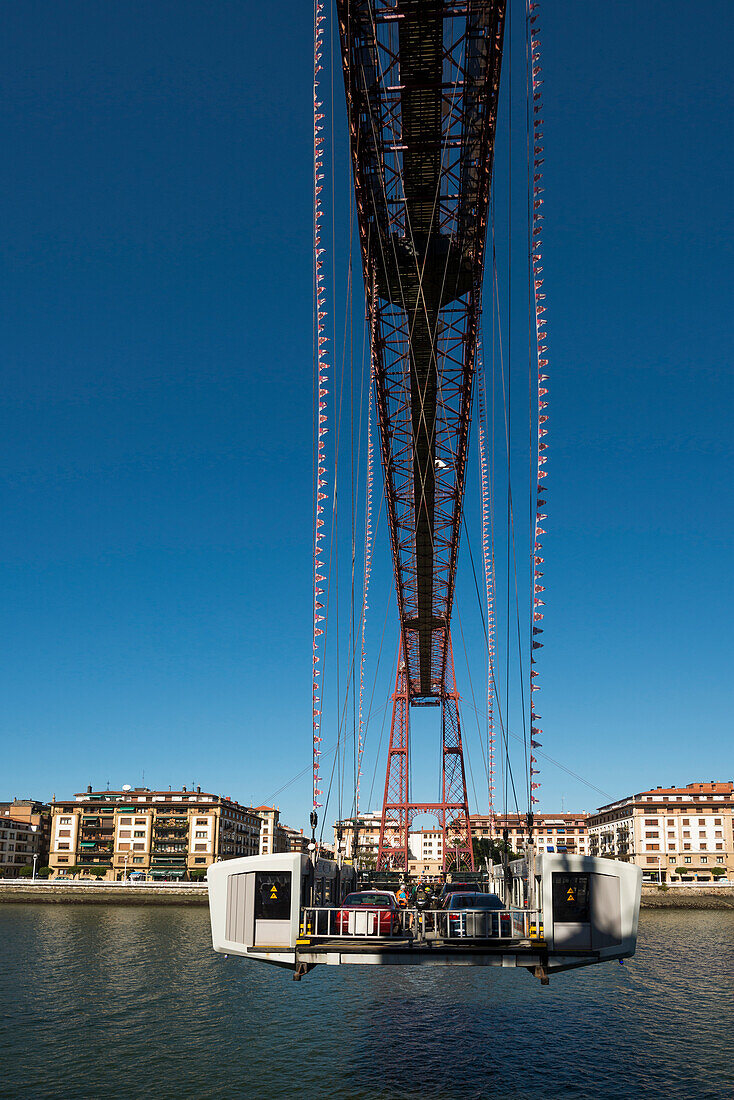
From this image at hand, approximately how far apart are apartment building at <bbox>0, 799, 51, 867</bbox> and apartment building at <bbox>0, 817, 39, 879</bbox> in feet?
1.90

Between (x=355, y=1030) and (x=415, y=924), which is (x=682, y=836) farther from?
(x=415, y=924)

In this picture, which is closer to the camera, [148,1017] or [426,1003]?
[148,1017]

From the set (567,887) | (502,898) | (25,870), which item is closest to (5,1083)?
(502,898)

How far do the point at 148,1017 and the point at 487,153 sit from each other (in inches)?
1063

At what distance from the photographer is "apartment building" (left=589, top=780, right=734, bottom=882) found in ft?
405

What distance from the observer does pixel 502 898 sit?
2197 centimetres

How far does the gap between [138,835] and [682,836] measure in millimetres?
79328

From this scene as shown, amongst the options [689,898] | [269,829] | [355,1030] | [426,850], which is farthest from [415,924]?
[426,850]

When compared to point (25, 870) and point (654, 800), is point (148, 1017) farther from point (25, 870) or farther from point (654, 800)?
point (654, 800)

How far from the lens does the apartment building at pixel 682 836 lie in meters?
123

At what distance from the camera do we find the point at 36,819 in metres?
132

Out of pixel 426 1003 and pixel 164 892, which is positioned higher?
pixel 426 1003

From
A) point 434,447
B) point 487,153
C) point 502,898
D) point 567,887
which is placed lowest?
point 502,898

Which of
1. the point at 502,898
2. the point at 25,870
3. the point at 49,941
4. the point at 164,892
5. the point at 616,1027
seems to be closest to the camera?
the point at 502,898
